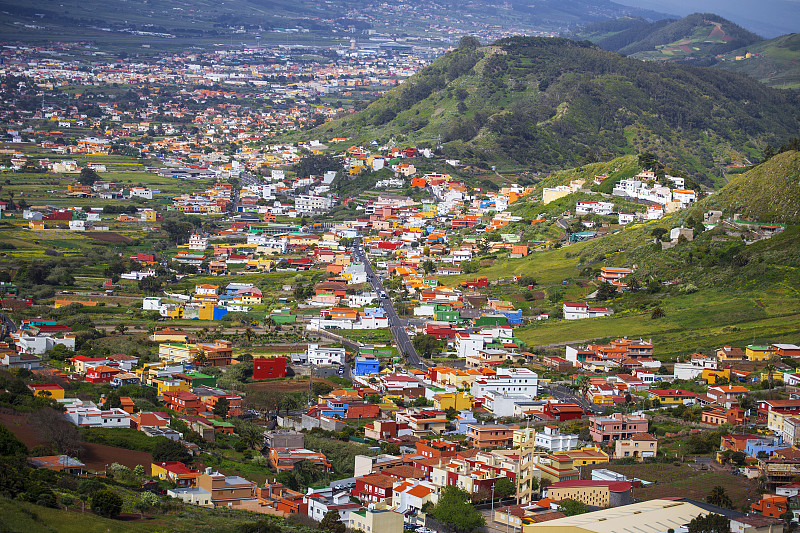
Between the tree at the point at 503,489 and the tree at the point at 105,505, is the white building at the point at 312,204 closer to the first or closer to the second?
the tree at the point at 503,489

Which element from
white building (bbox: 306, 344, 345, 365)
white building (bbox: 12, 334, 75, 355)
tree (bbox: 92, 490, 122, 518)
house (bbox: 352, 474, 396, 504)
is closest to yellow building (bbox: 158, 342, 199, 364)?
white building (bbox: 12, 334, 75, 355)

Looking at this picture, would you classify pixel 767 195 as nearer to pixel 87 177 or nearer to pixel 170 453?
pixel 170 453

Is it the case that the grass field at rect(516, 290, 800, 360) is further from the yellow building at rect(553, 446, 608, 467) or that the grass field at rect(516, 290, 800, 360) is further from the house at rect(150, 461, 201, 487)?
the house at rect(150, 461, 201, 487)

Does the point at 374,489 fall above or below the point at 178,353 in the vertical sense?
below

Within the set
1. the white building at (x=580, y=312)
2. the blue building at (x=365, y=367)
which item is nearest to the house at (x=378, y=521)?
the blue building at (x=365, y=367)

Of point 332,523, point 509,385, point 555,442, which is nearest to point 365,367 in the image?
point 509,385

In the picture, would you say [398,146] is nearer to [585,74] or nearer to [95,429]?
[585,74]
